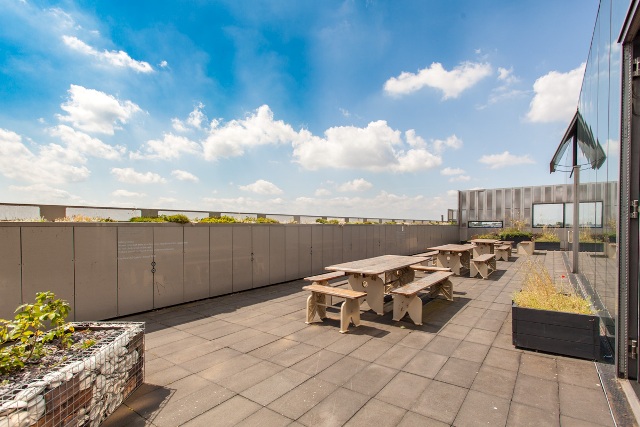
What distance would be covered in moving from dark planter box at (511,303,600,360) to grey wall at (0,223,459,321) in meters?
6.35

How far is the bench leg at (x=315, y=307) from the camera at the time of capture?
18.8 ft

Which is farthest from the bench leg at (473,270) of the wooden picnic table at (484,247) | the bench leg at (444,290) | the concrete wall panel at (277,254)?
the concrete wall panel at (277,254)

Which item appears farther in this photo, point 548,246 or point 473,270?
point 548,246

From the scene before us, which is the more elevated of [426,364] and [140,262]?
[140,262]

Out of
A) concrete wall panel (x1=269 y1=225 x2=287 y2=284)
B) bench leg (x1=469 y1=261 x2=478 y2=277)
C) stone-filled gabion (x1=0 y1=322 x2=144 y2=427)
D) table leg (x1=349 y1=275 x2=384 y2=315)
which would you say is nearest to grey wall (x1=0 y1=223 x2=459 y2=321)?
concrete wall panel (x1=269 y1=225 x2=287 y2=284)

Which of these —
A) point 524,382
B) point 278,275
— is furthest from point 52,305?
point 278,275

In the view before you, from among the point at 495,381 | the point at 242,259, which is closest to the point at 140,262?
the point at 242,259

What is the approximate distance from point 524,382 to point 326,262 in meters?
8.02

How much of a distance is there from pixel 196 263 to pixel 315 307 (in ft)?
10.9

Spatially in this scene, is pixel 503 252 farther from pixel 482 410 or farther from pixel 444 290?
pixel 482 410

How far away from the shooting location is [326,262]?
11.3m

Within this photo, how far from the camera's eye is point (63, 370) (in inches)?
93.4

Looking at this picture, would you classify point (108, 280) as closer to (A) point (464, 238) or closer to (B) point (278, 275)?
(B) point (278, 275)

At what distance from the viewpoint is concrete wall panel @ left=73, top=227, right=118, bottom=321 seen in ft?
18.2
